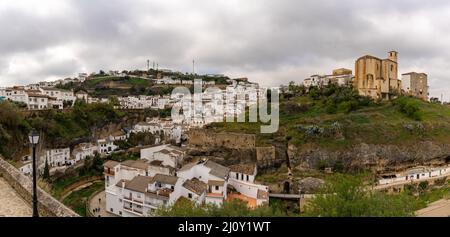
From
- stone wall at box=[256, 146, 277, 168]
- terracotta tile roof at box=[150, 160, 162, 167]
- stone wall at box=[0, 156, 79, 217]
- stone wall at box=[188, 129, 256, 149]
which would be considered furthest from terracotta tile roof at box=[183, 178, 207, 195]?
stone wall at box=[0, 156, 79, 217]

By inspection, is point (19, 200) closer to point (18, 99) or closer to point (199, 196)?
point (199, 196)

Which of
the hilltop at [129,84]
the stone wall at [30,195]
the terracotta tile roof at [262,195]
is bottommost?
the terracotta tile roof at [262,195]

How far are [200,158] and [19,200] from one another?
24170 mm

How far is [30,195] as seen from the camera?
8000mm

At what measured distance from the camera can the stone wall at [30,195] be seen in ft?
22.4

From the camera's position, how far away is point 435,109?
40750mm

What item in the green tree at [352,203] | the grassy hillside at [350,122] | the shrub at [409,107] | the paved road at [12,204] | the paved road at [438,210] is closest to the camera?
the paved road at [12,204]

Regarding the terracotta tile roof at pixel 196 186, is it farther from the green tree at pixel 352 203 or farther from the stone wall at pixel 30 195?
the green tree at pixel 352 203

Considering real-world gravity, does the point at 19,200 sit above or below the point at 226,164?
above

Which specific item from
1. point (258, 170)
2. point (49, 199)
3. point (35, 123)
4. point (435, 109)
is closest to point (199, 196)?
point (258, 170)

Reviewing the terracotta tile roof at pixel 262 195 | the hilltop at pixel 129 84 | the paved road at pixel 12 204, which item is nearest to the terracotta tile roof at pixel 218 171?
the terracotta tile roof at pixel 262 195

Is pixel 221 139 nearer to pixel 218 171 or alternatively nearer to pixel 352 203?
pixel 218 171

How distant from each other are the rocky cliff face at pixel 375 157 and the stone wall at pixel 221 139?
4.05 meters

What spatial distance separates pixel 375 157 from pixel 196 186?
57.4 ft
